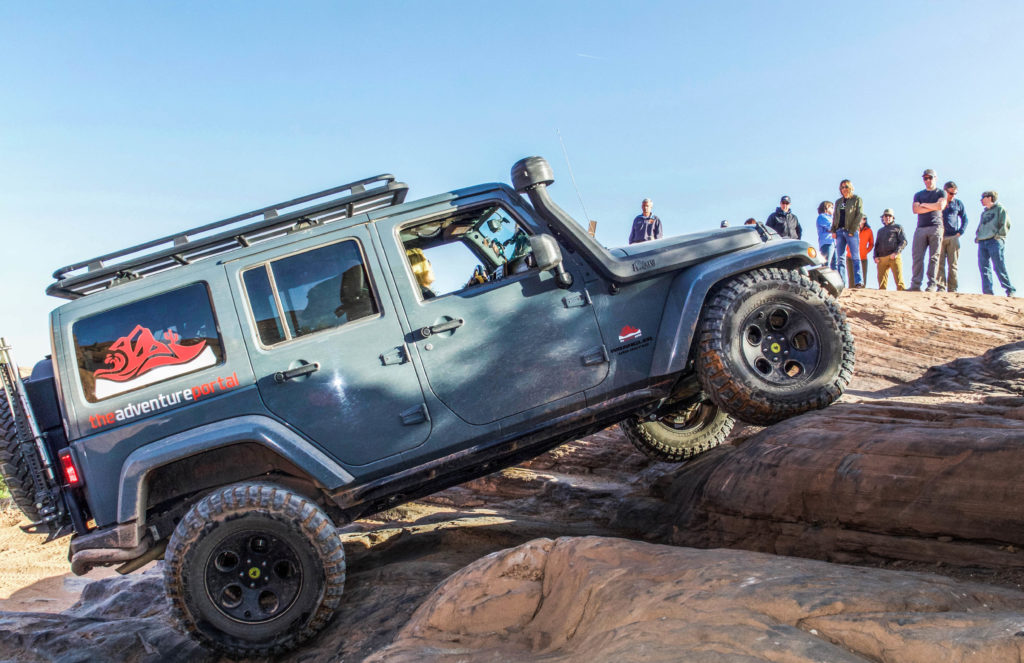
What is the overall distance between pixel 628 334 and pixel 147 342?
266 cm

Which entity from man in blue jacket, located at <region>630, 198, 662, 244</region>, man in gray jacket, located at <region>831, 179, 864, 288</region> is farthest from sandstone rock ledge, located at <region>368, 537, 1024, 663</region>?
man in gray jacket, located at <region>831, 179, 864, 288</region>

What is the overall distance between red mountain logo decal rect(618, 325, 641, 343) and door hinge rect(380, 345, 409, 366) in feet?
4.03

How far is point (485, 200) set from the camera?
14.1ft

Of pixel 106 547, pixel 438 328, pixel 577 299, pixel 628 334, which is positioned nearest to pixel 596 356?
pixel 628 334

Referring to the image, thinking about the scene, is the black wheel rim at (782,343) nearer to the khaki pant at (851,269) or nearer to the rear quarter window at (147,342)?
the rear quarter window at (147,342)

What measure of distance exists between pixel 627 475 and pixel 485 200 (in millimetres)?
3127

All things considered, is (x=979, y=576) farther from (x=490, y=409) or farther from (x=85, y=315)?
(x=85, y=315)

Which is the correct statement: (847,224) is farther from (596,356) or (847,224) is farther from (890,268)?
(596,356)

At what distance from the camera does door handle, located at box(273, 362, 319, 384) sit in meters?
3.89

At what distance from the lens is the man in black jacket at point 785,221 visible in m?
11.2

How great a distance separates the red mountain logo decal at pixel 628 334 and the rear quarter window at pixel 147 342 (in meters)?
2.22

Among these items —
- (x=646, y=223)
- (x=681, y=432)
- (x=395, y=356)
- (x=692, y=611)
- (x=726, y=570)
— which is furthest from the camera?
(x=646, y=223)

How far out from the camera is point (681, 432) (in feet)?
18.2

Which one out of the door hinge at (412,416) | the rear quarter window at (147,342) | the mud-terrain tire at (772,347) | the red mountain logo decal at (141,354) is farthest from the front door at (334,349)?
the mud-terrain tire at (772,347)
